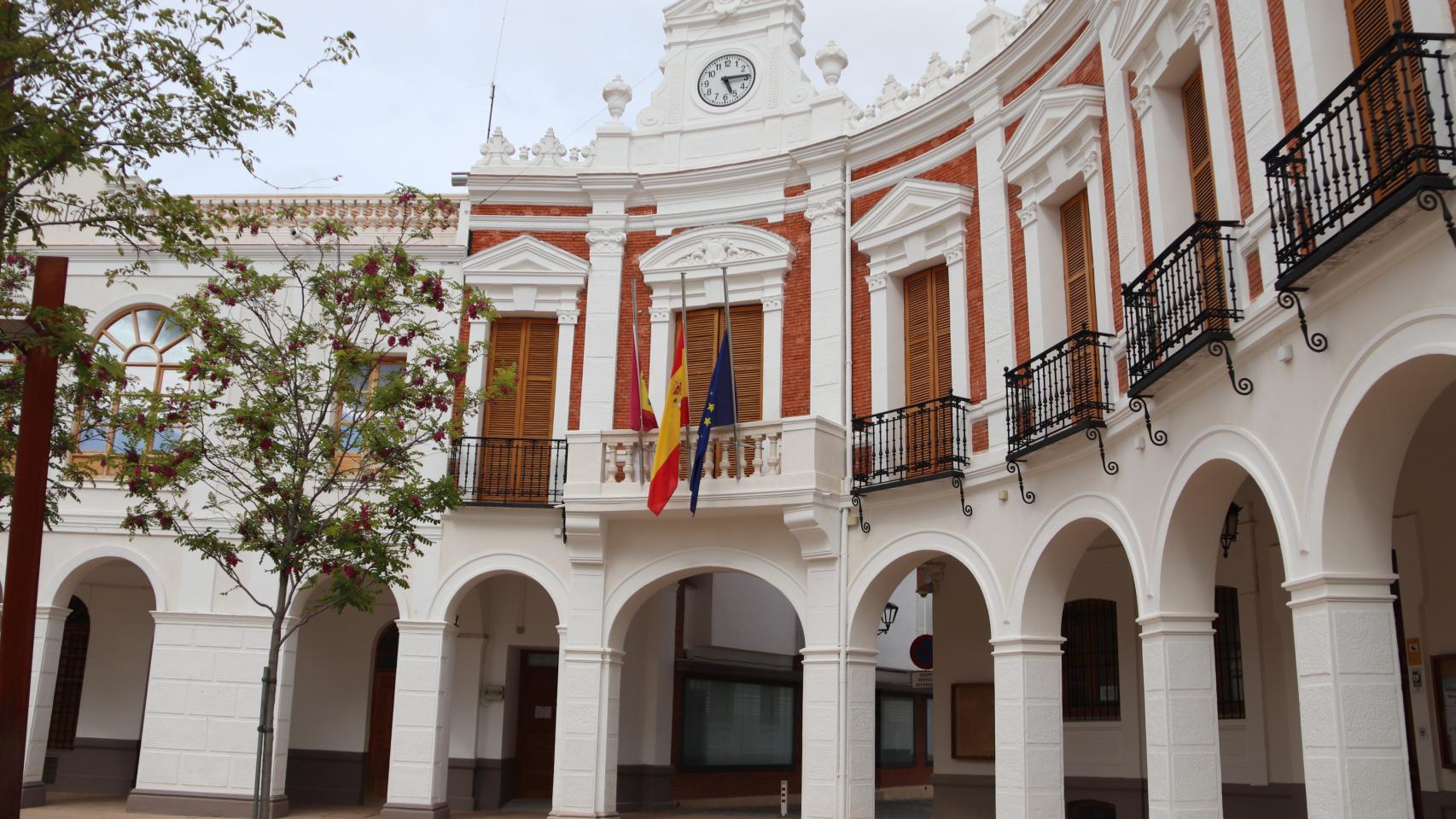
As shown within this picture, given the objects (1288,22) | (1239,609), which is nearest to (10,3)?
(1288,22)

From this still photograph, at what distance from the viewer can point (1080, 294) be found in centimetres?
1254

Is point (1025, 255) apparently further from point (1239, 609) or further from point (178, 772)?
point (178, 772)

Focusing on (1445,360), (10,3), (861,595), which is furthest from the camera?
(861,595)

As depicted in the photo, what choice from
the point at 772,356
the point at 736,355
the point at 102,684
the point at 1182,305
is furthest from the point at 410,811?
the point at 1182,305

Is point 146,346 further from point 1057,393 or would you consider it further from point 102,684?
point 1057,393

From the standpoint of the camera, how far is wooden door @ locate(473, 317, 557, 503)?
16141mm

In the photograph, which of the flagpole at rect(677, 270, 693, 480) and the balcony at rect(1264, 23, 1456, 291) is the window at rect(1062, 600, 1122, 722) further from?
the balcony at rect(1264, 23, 1456, 291)

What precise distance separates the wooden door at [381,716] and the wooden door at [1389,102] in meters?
14.8

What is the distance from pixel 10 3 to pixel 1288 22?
326 inches

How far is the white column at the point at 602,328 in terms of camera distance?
1628 cm

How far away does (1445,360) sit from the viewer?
21.5 ft

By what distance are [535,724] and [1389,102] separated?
47.5 feet

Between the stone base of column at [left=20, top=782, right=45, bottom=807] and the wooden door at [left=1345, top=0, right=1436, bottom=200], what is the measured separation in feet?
55.2

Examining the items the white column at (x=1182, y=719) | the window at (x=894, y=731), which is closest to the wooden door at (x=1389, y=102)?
the white column at (x=1182, y=719)
